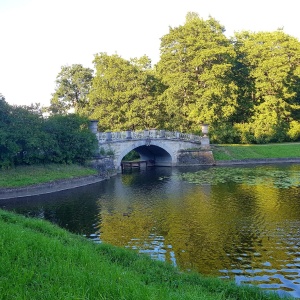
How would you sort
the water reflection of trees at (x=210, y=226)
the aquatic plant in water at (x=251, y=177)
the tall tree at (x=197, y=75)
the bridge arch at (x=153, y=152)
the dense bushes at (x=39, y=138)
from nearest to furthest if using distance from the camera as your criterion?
1. the water reflection of trees at (x=210, y=226)
2. the aquatic plant in water at (x=251, y=177)
3. the dense bushes at (x=39, y=138)
4. the bridge arch at (x=153, y=152)
5. the tall tree at (x=197, y=75)

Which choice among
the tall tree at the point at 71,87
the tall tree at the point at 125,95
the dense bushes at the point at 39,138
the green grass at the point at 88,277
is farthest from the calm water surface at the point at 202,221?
the tall tree at the point at 71,87

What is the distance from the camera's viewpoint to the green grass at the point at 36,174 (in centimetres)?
2421

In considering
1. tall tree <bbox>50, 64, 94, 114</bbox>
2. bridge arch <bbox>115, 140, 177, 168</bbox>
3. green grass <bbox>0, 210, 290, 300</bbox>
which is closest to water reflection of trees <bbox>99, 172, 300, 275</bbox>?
green grass <bbox>0, 210, 290, 300</bbox>

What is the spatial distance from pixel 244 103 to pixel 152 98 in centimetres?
1298

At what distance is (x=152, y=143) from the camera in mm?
38281

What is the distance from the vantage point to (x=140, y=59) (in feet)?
165

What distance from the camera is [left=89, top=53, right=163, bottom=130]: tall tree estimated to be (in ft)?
157

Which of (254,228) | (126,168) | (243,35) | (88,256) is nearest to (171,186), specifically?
(254,228)

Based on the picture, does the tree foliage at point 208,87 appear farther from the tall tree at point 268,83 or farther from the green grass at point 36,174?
the green grass at point 36,174

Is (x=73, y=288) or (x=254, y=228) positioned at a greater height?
(x=73, y=288)

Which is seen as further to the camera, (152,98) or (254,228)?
(152,98)

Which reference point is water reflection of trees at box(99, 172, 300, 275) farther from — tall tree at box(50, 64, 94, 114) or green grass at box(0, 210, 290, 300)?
tall tree at box(50, 64, 94, 114)

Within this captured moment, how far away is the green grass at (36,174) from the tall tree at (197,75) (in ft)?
69.1

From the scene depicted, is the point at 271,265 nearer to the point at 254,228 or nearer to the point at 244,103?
the point at 254,228
